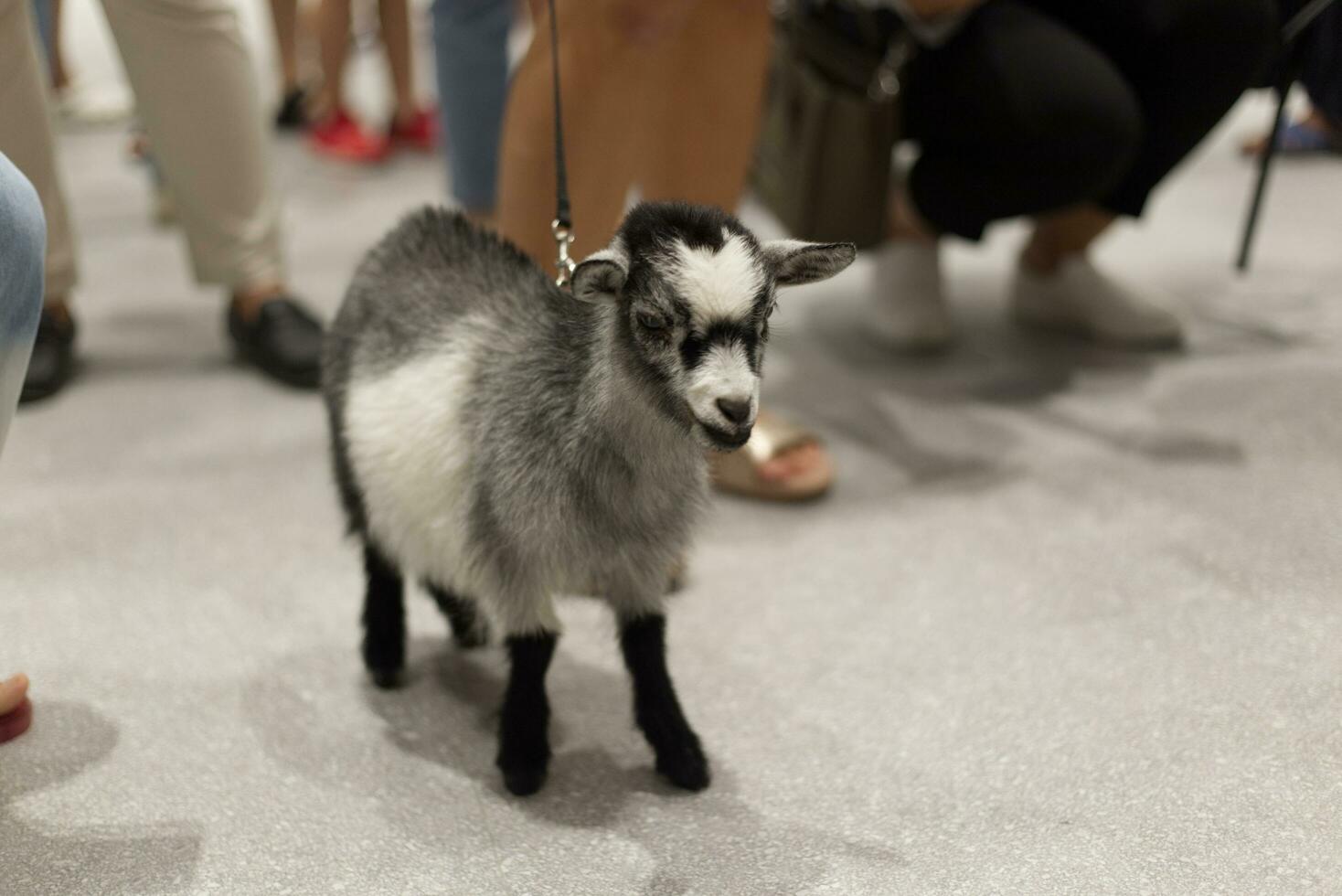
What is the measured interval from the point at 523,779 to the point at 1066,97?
125cm

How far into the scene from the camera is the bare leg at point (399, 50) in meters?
3.29

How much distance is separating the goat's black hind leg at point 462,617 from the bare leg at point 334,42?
2351 mm

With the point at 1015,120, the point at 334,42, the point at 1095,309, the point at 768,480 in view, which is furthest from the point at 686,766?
the point at 334,42

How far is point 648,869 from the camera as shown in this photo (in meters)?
1.10

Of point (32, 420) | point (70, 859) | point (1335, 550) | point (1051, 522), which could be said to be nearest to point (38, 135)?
point (32, 420)

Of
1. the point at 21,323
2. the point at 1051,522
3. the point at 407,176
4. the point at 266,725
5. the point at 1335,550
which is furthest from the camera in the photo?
the point at 407,176

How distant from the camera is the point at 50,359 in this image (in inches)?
80.7

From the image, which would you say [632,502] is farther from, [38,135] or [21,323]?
[38,135]

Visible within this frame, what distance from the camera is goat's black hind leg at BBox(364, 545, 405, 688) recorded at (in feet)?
4.31

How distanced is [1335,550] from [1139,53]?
0.81 metres

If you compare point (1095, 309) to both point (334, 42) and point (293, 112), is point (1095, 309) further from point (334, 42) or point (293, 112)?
point (293, 112)

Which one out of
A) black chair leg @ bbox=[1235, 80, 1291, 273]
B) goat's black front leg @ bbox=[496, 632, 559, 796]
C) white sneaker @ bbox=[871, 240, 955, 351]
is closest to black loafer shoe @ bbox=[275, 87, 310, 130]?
white sneaker @ bbox=[871, 240, 955, 351]

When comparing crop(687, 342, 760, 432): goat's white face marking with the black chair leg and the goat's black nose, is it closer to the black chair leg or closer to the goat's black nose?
the goat's black nose

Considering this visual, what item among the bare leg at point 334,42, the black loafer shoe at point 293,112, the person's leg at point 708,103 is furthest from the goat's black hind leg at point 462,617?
the black loafer shoe at point 293,112
